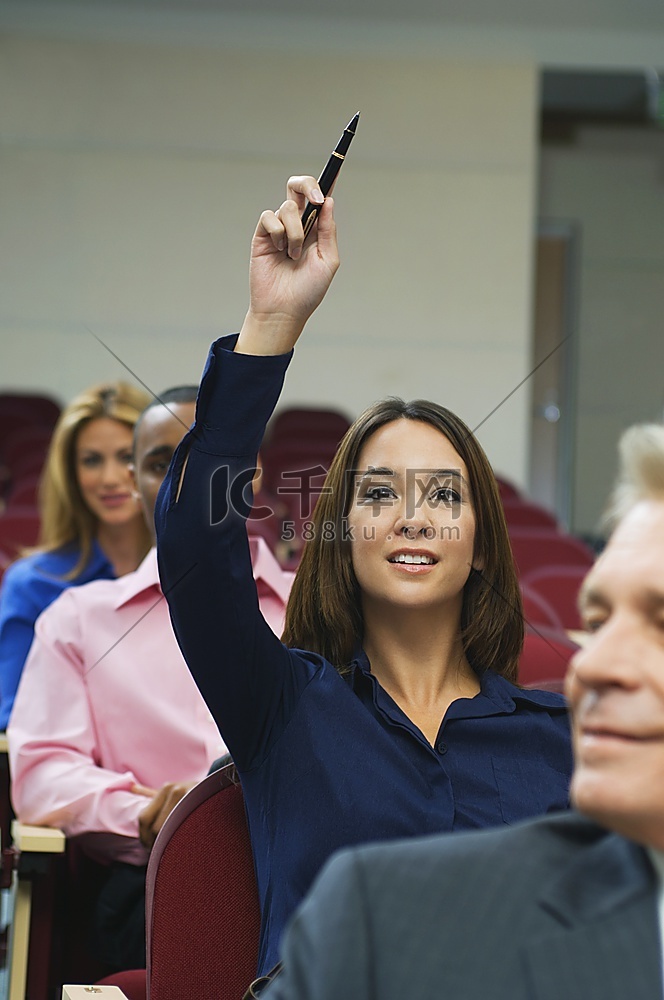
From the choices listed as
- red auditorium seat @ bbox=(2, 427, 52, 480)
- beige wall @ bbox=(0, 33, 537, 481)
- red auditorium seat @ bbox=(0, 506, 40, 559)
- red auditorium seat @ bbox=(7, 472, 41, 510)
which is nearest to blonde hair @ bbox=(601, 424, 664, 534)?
red auditorium seat @ bbox=(0, 506, 40, 559)

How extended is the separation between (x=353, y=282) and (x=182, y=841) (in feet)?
18.8

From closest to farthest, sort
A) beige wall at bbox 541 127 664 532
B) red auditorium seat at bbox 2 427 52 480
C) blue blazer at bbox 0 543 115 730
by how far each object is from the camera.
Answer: blue blazer at bbox 0 543 115 730 < red auditorium seat at bbox 2 427 52 480 < beige wall at bbox 541 127 664 532

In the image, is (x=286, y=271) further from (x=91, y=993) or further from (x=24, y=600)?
(x=24, y=600)

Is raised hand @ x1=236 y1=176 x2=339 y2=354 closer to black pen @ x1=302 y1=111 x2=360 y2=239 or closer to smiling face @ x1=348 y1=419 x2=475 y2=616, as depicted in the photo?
black pen @ x1=302 y1=111 x2=360 y2=239

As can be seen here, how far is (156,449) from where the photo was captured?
6.52ft

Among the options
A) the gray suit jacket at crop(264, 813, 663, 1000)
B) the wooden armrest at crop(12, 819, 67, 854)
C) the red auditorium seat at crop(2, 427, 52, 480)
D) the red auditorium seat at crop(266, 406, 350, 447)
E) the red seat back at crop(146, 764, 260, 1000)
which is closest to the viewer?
the gray suit jacket at crop(264, 813, 663, 1000)

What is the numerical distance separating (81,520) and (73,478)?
0.34ft

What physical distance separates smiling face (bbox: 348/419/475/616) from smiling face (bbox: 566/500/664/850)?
0.64 metres

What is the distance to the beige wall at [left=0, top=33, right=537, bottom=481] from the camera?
669 centimetres

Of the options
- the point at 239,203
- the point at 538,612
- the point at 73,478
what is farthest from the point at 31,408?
the point at 538,612

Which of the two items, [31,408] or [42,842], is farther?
[31,408]

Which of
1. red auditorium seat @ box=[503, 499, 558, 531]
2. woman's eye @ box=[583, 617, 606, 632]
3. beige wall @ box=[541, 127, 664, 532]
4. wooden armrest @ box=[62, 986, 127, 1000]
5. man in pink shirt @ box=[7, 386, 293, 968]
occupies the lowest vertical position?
wooden armrest @ box=[62, 986, 127, 1000]

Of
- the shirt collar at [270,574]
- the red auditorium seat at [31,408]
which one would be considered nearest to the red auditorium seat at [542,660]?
the shirt collar at [270,574]

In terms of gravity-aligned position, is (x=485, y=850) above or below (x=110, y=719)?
above
